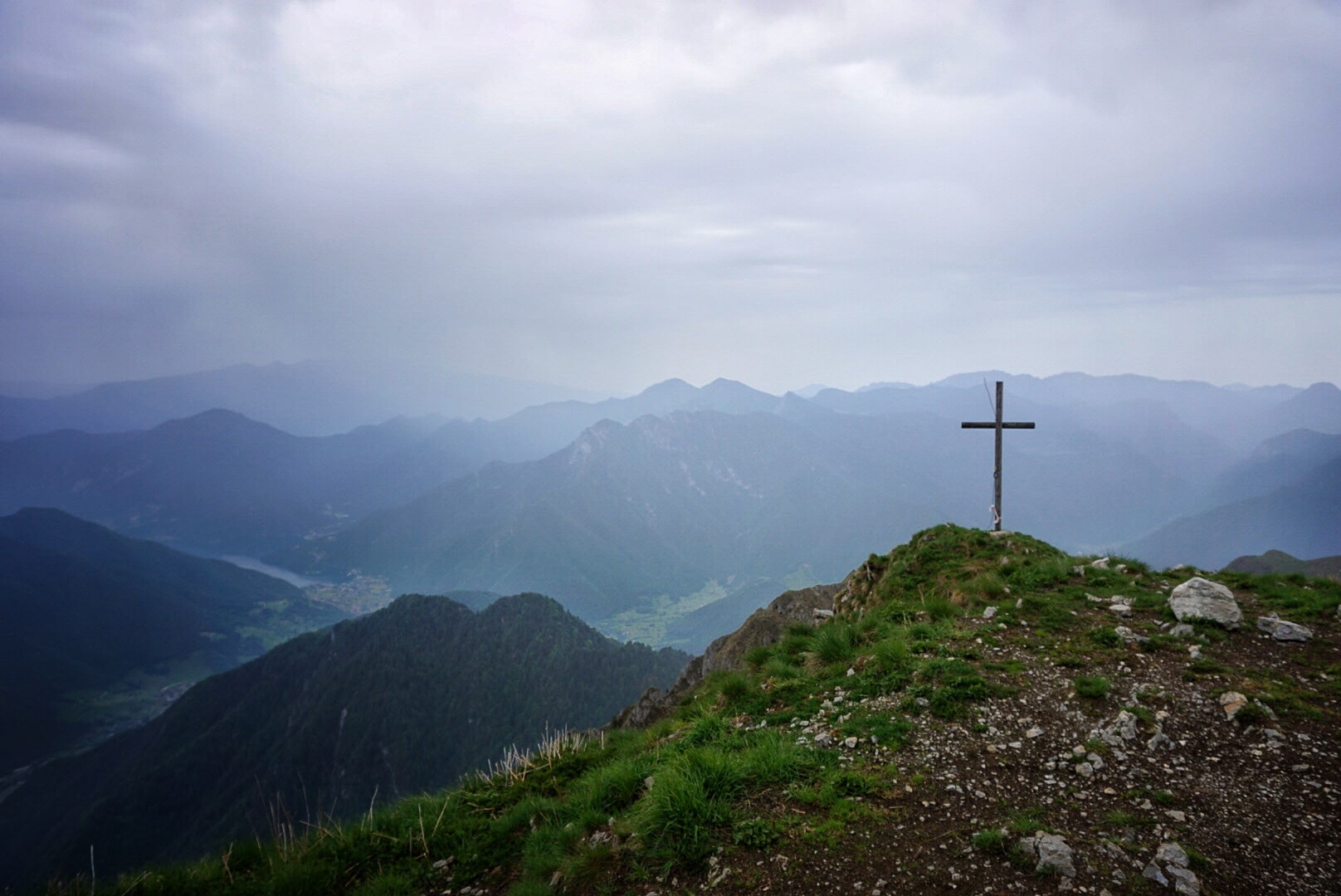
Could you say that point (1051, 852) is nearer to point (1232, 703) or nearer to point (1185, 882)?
point (1185, 882)

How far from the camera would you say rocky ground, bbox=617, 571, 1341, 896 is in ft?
16.8

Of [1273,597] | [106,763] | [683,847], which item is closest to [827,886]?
[683,847]

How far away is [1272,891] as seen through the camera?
15.8 ft

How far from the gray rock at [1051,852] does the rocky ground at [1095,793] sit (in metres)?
0.02

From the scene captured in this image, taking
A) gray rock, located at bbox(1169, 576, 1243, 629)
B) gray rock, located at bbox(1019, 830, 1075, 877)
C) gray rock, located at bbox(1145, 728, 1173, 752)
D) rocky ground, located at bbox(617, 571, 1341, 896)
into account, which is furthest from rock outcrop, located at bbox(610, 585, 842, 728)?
gray rock, located at bbox(1019, 830, 1075, 877)

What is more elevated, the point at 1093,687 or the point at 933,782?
the point at 1093,687

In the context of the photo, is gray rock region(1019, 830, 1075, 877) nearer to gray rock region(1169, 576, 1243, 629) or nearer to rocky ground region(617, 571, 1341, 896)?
rocky ground region(617, 571, 1341, 896)

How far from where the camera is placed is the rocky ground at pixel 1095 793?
512cm

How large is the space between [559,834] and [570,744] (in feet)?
11.5

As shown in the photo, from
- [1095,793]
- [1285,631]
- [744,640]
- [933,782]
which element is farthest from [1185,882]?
[744,640]

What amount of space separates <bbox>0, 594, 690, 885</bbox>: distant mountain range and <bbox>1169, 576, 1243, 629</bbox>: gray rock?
111643 millimetres

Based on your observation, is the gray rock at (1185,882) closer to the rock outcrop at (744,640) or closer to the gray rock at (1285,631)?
the gray rock at (1285,631)

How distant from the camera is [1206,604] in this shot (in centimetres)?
966

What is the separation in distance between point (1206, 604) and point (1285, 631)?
0.95 meters
